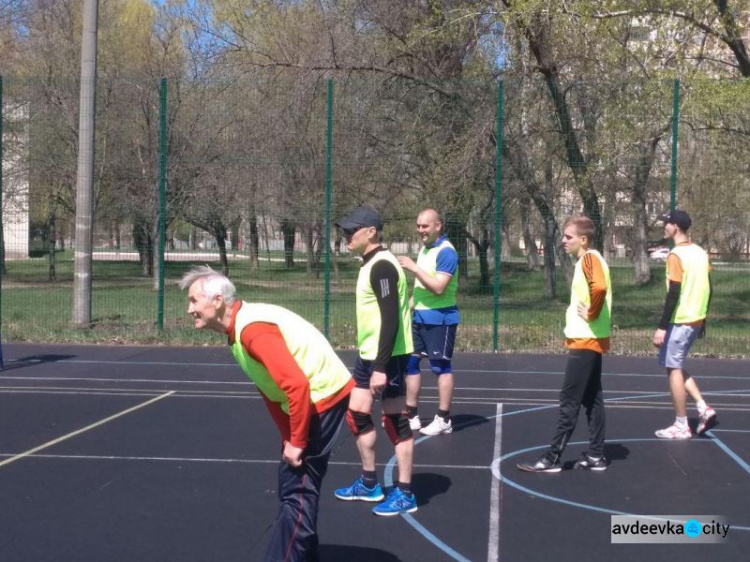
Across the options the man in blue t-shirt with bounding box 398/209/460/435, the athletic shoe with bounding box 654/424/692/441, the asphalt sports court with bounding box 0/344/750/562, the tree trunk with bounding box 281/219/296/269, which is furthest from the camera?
the tree trunk with bounding box 281/219/296/269

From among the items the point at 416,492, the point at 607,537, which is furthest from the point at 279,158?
the point at 607,537

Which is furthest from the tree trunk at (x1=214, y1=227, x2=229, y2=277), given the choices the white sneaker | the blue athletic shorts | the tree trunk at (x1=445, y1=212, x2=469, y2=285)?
the blue athletic shorts

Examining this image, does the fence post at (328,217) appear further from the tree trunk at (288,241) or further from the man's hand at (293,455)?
the man's hand at (293,455)

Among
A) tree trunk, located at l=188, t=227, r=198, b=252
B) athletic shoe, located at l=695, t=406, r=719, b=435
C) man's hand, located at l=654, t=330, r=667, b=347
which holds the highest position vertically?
tree trunk, located at l=188, t=227, r=198, b=252

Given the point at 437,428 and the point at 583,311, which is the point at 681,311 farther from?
the point at 437,428

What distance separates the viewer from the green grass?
1460cm

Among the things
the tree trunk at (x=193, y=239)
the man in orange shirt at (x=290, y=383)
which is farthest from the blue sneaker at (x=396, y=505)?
the tree trunk at (x=193, y=239)

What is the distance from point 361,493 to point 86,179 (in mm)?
10961

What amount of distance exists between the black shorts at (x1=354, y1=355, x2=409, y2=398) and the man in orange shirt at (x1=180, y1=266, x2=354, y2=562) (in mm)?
1613

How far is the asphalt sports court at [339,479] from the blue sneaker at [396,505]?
6 centimetres

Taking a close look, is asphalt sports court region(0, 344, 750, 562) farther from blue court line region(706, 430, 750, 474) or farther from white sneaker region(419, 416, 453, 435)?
white sneaker region(419, 416, 453, 435)

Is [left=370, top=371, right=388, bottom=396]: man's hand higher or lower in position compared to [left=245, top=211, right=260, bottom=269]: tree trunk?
lower

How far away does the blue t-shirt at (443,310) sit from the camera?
7.78 metres

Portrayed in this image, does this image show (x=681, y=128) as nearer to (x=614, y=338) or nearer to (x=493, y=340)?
(x=614, y=338)
